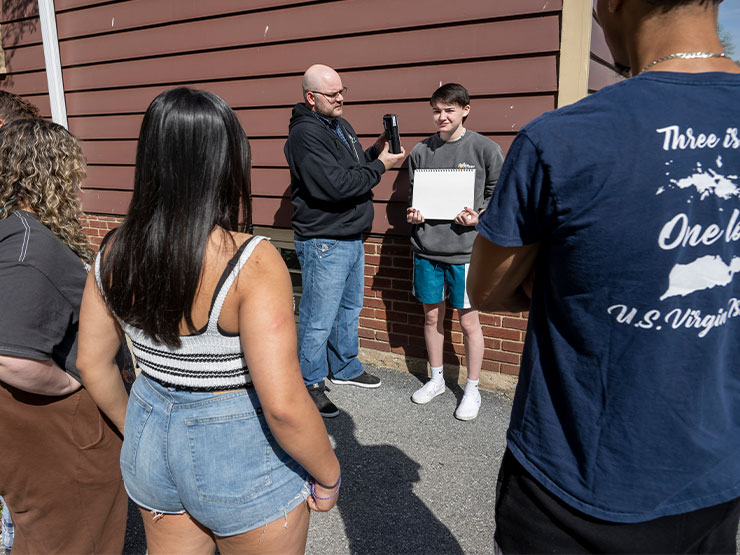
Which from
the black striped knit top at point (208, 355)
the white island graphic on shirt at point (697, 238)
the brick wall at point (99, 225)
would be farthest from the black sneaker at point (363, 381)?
the white island graphic on shirt at point (697, 238)

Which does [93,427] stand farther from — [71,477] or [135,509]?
[135,509]

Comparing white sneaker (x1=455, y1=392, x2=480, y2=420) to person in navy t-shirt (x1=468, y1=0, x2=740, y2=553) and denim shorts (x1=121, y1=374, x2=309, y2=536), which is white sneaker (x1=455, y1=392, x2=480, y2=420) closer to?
denim shorts (x1=121, y1=374, x2=309, y2=536)

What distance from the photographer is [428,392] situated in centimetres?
378

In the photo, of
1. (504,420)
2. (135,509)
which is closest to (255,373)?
(135,509)

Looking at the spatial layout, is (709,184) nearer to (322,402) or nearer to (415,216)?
(415,216)

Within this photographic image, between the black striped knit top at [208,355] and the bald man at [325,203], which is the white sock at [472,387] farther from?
the black striped knit top at [208,355]

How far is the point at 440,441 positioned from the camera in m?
3.29

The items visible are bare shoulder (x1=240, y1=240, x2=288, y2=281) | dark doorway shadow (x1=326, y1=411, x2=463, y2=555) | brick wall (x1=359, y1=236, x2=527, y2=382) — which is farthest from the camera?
brick wall (x1=359, y1=236, x2=527, y2=382)

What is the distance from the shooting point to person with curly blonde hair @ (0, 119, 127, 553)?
5.15ft

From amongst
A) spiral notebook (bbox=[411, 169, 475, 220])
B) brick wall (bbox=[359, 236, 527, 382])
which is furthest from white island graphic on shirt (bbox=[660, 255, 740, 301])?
brick wall (bbox=[359, 236, 527, 382])

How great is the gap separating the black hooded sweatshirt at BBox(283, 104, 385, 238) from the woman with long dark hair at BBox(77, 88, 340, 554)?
2046 millimetres

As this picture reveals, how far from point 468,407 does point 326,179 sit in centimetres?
172

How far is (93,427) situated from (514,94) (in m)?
3.06

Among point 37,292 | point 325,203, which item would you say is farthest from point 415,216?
point 37,292
